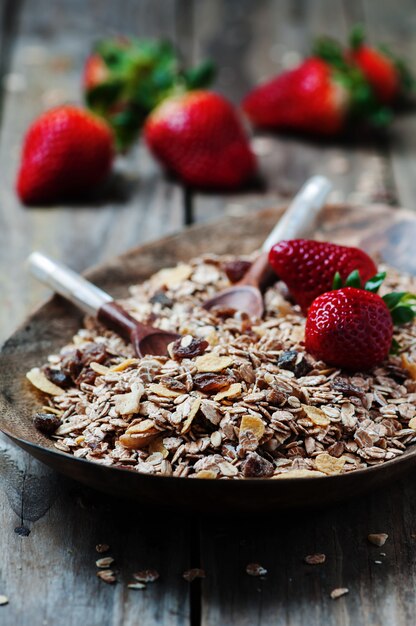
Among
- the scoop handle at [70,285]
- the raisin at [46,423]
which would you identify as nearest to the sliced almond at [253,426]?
the raisin at [46,423]

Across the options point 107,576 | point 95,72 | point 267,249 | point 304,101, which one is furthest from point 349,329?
point 95,72

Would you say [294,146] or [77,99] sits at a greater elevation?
[77,99]

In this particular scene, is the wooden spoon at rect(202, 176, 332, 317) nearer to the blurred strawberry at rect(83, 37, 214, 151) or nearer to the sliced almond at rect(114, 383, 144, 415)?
the sliced almond at rect(114, 383, 144, 415)

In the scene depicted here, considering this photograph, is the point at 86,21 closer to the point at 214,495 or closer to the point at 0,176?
the point at 0,176

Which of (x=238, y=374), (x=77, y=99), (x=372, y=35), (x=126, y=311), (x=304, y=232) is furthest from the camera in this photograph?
(x=372, y=35)

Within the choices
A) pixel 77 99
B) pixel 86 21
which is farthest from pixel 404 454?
pixel 86 21

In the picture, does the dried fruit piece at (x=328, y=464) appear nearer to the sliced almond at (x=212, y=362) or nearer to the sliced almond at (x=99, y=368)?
the sliced almond at (x=212, y=362)

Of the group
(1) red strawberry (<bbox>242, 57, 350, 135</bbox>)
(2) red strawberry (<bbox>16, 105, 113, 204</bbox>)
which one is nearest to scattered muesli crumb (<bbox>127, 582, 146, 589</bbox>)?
(2) red strawberry (<bbox>16, 105, 113, 204</bbox>)

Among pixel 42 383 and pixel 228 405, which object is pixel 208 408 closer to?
pixel 228 405
